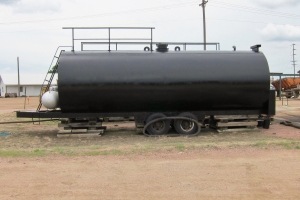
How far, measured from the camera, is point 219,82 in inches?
487

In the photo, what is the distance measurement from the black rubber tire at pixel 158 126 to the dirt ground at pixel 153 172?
4.22ft

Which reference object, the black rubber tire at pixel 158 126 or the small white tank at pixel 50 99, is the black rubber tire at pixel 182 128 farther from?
the small white tank at pixel 50 99

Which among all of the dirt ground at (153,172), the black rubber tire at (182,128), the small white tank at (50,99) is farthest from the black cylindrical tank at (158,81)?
the dirt ground at (153,172)

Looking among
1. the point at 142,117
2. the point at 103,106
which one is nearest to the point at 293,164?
the point at 142,117

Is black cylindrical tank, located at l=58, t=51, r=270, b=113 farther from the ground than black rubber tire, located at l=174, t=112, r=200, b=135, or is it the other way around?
black cylindrical tank, located at l=58, t=51, r=270, b=113

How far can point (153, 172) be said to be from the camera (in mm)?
7047

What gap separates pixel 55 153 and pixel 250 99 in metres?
7.46

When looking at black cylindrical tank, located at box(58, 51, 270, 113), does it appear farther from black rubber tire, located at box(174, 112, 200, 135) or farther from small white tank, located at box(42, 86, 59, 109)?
small white tank, located at box(42, 86, 59, 109)

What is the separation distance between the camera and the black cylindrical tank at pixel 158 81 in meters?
12.0

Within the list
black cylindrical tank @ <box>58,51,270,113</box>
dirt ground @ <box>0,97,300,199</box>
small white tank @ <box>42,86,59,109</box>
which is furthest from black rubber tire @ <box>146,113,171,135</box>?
small white tank @ <box>42,86,59,109</box>

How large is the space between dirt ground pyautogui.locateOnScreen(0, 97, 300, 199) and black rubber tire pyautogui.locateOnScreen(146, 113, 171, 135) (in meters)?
1.29

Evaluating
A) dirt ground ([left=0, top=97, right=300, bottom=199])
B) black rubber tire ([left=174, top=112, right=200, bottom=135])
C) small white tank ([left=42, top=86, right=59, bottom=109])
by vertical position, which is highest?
Result: small white tank ([left=42, top=86, right=59, bottom=109])

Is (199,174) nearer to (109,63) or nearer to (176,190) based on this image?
(176,190)

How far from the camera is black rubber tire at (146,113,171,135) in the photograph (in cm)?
1240
